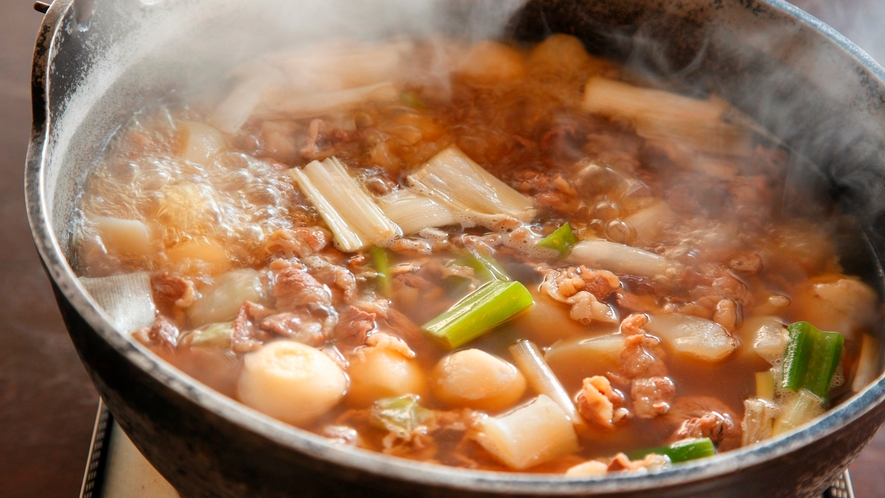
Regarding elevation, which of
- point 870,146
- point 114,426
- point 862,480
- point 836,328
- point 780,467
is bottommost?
point 114,426

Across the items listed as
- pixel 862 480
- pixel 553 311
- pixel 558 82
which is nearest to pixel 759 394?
pixel 553 311

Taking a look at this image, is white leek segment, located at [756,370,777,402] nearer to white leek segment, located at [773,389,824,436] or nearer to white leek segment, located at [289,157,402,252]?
white leek segment, located at [773,389,824,436]

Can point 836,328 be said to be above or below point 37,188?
below

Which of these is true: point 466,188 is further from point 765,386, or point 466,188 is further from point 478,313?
point 765,386

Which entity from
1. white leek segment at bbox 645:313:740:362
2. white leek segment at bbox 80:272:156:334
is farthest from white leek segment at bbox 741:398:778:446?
white leek segment at bbox 80:272:156:334

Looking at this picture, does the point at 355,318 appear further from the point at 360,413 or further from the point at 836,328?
the point at 836,328

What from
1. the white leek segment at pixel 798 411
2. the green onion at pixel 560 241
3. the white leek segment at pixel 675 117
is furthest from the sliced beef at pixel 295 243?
the white leek segment at pixel 798 411
